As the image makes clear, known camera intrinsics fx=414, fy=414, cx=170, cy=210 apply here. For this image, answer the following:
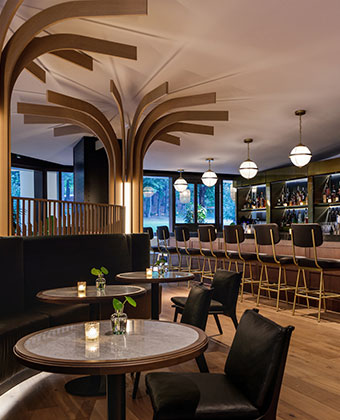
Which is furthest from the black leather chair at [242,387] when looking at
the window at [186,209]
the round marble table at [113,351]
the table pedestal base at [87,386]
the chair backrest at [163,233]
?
the window at [186,209]

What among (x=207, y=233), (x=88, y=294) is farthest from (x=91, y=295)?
(x=207, y=233)

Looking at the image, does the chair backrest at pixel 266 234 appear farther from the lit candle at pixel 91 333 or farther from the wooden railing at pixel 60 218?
the lit candle at pixel 91 333

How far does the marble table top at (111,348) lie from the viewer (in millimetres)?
1698

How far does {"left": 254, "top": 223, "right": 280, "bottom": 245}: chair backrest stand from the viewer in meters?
6.20

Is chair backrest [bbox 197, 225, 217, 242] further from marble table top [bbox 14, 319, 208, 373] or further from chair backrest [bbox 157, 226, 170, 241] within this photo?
marble table top [bbox 14, 319, 208, 373]

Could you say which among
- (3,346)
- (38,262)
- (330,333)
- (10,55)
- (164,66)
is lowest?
(330,333)

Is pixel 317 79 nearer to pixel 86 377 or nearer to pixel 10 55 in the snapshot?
pixel 10 55

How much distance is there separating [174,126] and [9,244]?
3.92 m

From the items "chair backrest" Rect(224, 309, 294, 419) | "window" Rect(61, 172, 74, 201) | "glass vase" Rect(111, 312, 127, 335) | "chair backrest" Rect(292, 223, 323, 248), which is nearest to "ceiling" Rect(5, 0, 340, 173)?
"chair backrest" Rect(292, 223, 323, 248)

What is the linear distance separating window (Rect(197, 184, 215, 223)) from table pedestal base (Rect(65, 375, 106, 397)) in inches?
397

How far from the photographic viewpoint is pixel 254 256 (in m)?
6.71

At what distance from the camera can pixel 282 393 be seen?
3.11 metres

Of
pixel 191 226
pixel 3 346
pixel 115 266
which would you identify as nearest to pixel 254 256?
pixel 115 266

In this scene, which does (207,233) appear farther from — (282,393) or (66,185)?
(66,185)
